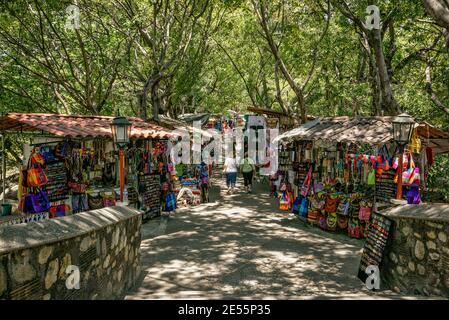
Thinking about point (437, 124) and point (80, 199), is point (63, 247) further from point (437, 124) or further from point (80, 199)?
point (437, 124)

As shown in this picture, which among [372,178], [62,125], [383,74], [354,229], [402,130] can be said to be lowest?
[354,229]

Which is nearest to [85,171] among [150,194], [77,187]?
[77,187]

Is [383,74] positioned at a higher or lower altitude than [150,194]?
higher

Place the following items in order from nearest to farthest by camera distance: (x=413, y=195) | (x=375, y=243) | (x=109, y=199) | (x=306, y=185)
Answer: (x=375, y=243) < (x=413, y=195) < (x=109, y=199) < (x=306, y=185)

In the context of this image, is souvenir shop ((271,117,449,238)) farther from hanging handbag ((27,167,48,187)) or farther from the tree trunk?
hanging handbag ((27,167,48,187))

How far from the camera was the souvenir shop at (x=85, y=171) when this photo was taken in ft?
27.9

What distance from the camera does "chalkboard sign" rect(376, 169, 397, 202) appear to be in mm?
9305

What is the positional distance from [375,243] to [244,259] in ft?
8.21

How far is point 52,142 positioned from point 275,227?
6009 millimetres

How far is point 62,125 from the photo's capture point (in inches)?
353

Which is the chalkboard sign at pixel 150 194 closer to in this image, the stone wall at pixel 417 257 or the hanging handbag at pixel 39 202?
the hanging handbag at pixel 39 202

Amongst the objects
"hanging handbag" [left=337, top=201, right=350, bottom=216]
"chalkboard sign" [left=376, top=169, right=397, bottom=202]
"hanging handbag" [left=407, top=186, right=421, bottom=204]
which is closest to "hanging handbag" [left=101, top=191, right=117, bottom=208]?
"hanging handbag" [left=337, top=201, right=350, bottom=216]

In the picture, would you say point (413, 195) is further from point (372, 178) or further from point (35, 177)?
point (35, 177)

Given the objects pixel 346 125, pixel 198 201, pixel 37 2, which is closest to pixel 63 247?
pixel 346 125
